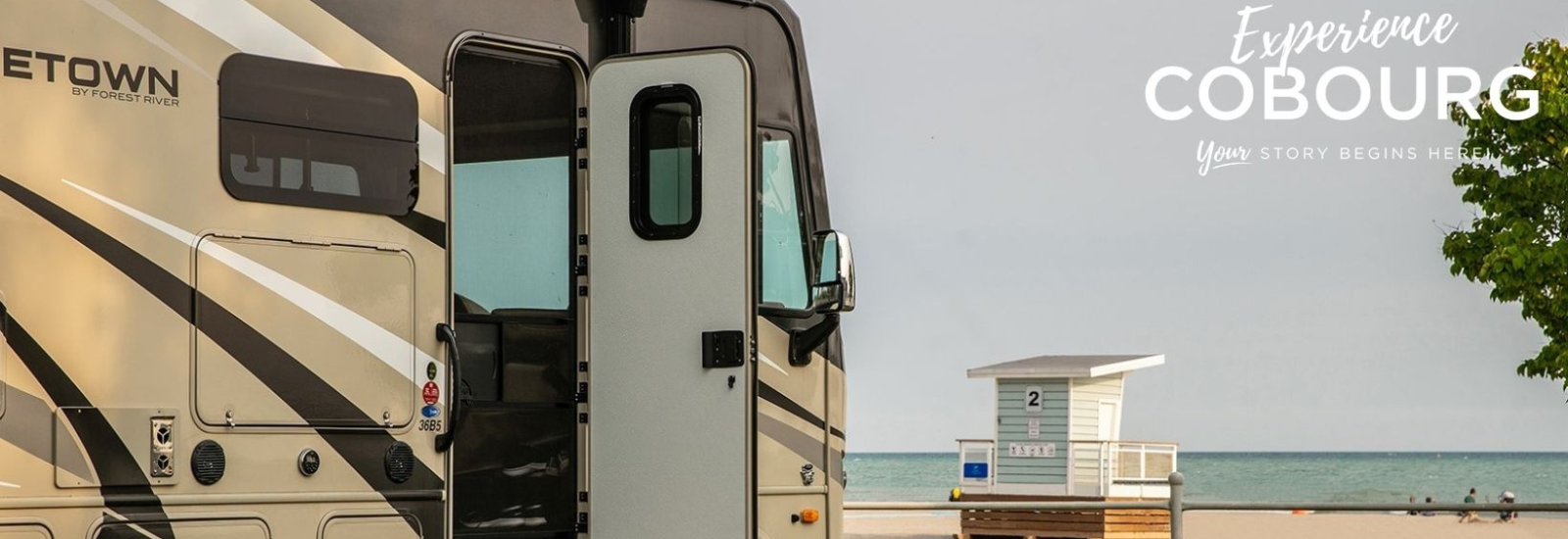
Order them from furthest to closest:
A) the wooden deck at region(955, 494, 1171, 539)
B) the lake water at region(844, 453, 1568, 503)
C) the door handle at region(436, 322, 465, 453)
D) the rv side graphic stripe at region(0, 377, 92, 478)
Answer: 1. the lake water at region(844, 453, 1568, 503)
2. the wooden deck at region(955, 494, 1171, 539)
3. the door handle at region(436, 322, 465, 453)
4. the rv side graphic stripe at region(0, 377, 92, 478)

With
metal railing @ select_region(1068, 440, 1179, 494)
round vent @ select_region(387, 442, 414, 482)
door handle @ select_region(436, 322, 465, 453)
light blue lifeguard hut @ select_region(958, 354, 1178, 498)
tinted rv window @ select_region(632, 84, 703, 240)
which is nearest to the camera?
round vent @ select_region(387, 442, 414, 482)

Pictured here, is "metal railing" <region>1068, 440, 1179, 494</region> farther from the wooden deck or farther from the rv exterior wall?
the wooden deck

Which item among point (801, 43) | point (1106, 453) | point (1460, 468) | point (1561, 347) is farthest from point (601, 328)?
point (1460, 468)

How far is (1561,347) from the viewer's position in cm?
1509

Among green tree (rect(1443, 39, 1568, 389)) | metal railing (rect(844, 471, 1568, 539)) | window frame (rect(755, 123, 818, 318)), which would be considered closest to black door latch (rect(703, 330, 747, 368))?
window frame (rect(755, 123, 818, 318))

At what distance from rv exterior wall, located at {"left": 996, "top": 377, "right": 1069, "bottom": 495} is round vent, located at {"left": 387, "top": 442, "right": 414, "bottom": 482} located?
23317 millimetres

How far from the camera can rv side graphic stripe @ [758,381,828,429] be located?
682 centimetres

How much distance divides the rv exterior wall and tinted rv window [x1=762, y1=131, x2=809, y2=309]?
21790 millimetres

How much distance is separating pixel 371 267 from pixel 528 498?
3.64ft

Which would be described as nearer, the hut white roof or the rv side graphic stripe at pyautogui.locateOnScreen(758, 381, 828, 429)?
the rv side graphic stripe at pyautogui.locateOnScreen(758, 381, 828, 429)

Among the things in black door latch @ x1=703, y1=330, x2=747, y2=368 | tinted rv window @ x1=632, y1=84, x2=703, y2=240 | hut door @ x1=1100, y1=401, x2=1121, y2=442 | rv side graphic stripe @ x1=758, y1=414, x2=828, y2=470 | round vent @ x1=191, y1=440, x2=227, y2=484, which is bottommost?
hut door @ x1=1100, y1=401, x2=1121, y2=442

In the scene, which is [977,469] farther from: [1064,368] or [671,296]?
[671,296]

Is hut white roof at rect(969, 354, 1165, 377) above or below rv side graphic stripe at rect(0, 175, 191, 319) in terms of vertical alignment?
below

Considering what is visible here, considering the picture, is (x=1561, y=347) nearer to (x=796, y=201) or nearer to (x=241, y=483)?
(x=796, y=201)
